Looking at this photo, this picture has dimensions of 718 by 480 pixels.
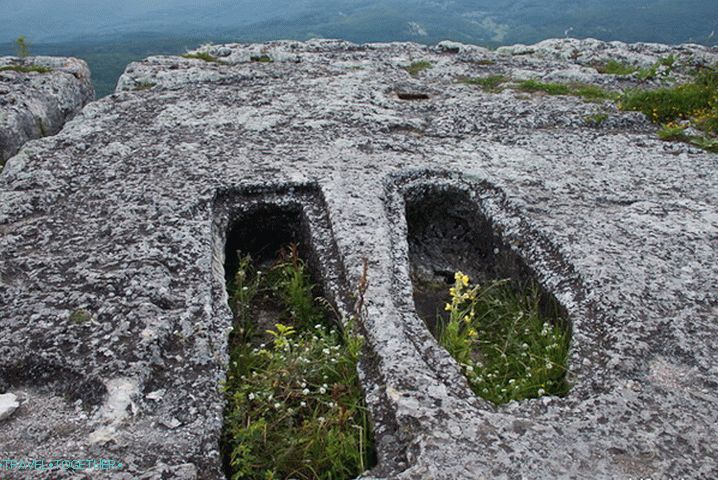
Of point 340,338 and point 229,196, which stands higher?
point 229,196

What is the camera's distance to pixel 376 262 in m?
5.62

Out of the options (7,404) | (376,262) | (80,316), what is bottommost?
(7,404)

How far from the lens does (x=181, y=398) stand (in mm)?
4215

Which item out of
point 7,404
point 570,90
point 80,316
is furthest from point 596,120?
point 7,404

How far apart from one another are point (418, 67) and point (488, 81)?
6.30 ft

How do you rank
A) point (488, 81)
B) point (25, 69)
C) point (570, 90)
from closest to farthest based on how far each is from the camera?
point (570, 90) → point (488, 81) → point (25, 69)

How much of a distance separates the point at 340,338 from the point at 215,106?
20.1ft

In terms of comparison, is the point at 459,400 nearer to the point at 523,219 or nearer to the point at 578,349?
the point at 578,349

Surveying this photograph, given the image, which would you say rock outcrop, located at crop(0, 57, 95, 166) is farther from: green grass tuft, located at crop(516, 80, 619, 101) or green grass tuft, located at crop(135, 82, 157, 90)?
green grass tuft, located at crop(516, 80, 619, 101)

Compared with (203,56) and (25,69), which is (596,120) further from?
(25,69)

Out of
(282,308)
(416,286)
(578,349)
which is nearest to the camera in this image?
(578,349)

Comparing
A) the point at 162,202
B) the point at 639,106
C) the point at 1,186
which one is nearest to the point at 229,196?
the point at 162,202

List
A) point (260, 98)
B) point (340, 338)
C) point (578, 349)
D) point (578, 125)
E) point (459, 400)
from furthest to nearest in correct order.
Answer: point (260, 98) < point (578, 125) < point (340, 338) < point (578, 349) < point (459, 400)

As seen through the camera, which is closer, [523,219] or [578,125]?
[523,219]
